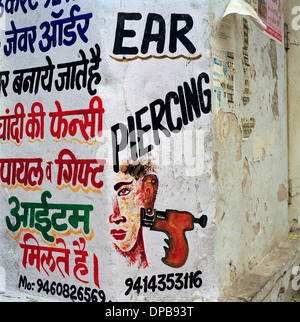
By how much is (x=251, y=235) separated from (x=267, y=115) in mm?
1196

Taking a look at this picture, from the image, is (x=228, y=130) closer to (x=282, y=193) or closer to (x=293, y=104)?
(x=282, y=193)

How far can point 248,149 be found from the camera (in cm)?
392

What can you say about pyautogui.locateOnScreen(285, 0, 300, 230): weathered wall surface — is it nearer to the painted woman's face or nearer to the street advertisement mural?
the street advertisement mural

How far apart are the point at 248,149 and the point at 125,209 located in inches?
49.4

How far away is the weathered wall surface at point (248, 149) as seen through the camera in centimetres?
341

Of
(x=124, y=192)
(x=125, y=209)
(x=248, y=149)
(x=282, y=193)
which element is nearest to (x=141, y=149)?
(x=124, y=192)

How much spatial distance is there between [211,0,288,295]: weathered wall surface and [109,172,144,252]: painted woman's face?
567mm

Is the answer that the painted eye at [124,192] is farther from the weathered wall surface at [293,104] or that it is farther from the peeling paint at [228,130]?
the weathered wall surface at [293,104]

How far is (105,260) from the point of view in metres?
3.29

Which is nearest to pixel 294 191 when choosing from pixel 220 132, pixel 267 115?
pixel 267 115

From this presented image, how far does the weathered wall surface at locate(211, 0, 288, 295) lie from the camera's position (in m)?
3.41

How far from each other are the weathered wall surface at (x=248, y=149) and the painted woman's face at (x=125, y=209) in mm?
567

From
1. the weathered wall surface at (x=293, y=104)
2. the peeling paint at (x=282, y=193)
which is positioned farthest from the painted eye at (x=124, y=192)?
the weathered wall surface at (x=293, y=104)
